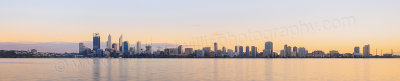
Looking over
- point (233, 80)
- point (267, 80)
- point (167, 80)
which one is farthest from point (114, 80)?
point (267, 80)

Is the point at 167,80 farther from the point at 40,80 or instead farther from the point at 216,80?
the point at 40,80

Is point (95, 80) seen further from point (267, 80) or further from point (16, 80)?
point (267, 80)

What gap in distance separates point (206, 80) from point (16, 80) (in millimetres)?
26973

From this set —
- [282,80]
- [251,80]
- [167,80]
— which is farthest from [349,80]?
[167,80]

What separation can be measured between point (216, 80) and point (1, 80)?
3035 cm

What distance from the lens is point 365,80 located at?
65.8 meters

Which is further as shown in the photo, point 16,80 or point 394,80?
point 394,80

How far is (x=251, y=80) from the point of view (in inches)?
2446

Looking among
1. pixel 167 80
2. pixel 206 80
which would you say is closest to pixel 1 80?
pixel 167 80

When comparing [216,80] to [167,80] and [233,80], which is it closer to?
[233,80]

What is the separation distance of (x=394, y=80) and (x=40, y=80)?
5225 cm

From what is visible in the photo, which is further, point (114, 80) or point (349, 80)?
point (349, 80)

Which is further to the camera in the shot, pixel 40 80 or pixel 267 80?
pixel 267 80

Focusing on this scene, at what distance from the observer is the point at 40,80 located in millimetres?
59750
